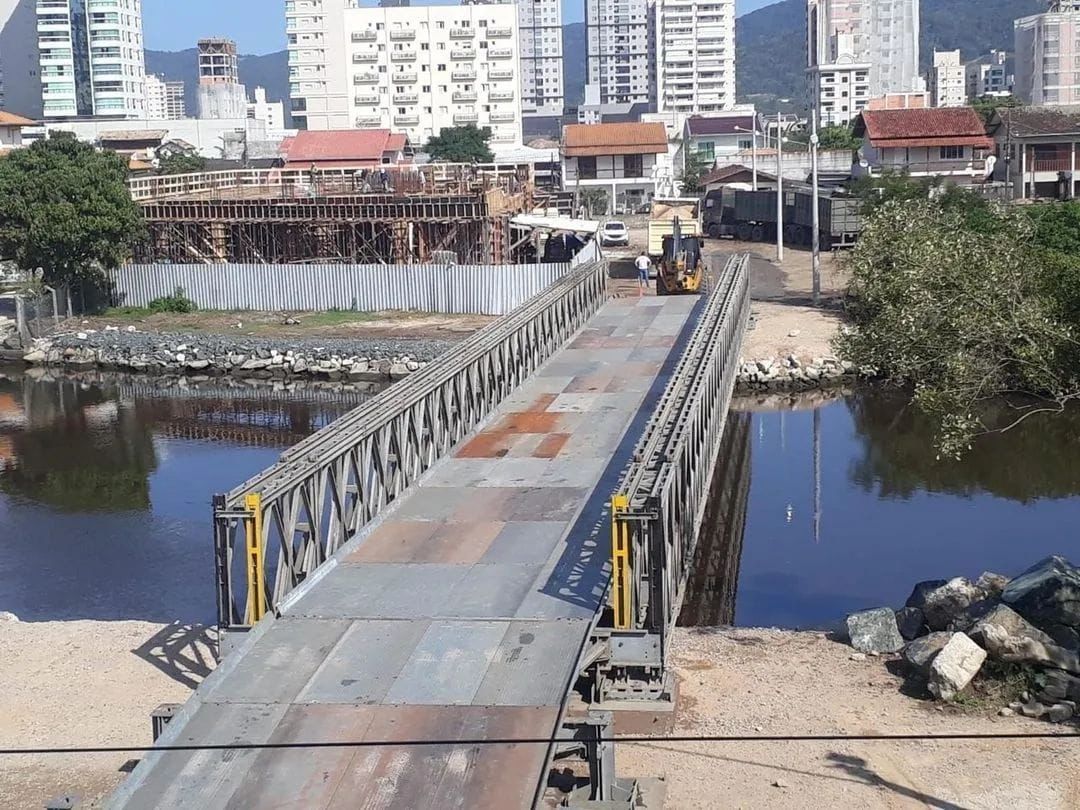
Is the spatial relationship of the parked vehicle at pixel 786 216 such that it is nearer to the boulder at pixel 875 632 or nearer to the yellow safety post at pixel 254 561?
the boulder at pixel 875 632

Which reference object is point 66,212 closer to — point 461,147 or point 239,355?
point 239,355

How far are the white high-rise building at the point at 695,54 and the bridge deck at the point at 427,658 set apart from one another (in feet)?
604

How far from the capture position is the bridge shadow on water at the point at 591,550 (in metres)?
14.1

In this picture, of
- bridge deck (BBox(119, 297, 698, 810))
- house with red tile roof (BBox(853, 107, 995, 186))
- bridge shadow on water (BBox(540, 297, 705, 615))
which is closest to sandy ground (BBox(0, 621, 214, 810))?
bridge deck (BBox(119, 297, 698, 810))

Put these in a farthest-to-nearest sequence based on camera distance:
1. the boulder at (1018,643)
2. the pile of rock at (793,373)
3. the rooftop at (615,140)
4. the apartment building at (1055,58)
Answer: the apartment building at (1055,58), the rooftop at (615,140), the pile of rock at (793,373), the boulder at (1018,643)

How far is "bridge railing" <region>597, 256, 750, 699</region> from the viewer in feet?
43.2

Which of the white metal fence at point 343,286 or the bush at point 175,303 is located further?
the bush at point 175,303

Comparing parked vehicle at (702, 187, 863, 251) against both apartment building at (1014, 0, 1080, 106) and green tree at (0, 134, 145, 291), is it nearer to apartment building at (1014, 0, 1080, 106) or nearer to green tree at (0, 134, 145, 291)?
green tree at (0, 134, 145, 291)

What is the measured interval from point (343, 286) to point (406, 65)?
9016 cm

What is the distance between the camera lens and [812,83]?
604 ft

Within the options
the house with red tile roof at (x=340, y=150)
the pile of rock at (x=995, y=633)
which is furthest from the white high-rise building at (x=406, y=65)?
the pile of rock at (x=995, y=633)

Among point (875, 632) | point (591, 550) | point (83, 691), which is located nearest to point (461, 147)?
point (875, 632)

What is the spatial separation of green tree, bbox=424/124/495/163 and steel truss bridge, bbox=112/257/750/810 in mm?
94098

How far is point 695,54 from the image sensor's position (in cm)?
19838
